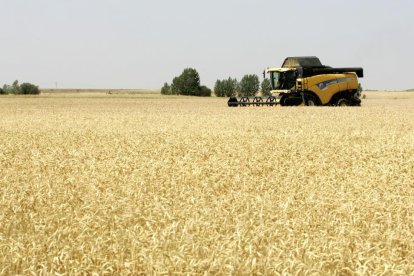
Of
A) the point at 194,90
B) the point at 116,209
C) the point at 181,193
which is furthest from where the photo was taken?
the point at 194,90

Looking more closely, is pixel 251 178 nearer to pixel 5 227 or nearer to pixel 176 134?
pixel 5 227

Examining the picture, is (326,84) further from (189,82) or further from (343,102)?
(189,82)

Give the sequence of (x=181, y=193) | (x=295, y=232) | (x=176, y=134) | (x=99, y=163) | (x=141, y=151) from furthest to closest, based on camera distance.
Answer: (x=176, y=134), (x=141, y=151), (x=99, y=163), (x=181, y=193), (x=295, y=232)

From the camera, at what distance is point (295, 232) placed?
15.2ft

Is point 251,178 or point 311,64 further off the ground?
point 311,64

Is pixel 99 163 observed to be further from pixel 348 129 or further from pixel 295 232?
pixel 348 129

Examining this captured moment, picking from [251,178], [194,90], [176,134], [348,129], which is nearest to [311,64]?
[348,129]

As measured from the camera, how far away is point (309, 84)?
111 ft

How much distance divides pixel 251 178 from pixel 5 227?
12.0ft

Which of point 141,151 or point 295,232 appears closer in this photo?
point 295,232

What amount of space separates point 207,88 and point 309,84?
69.5m

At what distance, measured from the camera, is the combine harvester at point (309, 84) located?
1329 inches

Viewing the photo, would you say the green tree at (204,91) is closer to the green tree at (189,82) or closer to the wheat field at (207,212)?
the green tree at (189,82)

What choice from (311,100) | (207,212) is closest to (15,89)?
(311,100)
